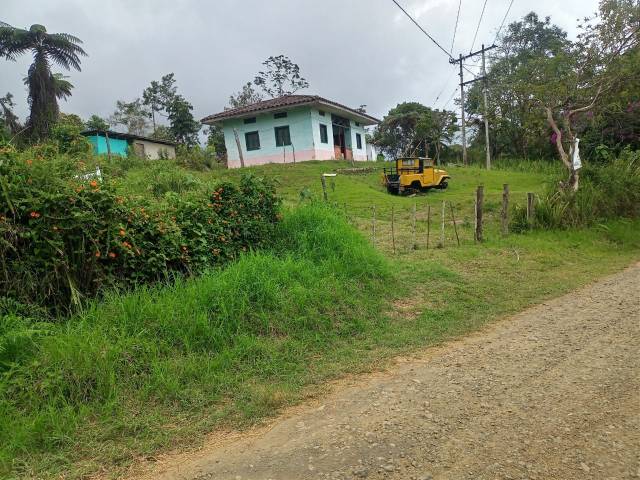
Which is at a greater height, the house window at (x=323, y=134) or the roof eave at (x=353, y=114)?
the roof eave at (x=353, y=114)

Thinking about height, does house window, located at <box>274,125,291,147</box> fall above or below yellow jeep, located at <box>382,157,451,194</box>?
above

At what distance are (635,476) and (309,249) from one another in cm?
469

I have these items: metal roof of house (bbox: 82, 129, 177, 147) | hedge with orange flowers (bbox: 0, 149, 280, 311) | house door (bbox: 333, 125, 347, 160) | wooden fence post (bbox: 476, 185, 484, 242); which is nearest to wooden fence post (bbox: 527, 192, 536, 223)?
wooden fence post (bbox: 476, 185, 484, 242)

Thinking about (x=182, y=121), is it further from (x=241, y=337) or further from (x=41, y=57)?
(x=241, y=337)

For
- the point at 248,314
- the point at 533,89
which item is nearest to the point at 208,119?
the point at 533,89

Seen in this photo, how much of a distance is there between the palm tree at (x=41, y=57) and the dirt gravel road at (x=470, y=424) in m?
26.0

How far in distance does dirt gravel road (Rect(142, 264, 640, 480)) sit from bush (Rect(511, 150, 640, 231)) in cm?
682

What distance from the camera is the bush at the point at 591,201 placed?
10703mm

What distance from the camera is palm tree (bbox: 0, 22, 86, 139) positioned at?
80.5 ft

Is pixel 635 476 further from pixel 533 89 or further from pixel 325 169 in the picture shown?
pixel 325 169

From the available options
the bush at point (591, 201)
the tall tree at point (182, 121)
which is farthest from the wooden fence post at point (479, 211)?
the tall tree at point (182, 121)

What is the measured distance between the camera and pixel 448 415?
3.15 metres

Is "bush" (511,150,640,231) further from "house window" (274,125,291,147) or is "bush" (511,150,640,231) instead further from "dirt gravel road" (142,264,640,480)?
"house window" (274,125,291,147)

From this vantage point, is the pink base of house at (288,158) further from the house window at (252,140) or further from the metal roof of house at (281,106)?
the metal roof of house at (281,106)
